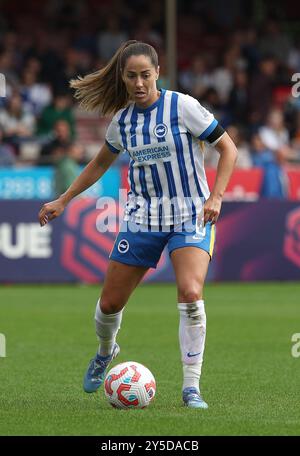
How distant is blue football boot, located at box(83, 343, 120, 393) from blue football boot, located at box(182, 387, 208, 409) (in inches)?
31.6

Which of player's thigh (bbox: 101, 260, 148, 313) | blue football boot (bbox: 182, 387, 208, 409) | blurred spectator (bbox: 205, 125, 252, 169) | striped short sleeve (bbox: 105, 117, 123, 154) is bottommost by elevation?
blue football boot (bbox: 182, 387, 208, 409)

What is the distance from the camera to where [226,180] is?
7.21 m

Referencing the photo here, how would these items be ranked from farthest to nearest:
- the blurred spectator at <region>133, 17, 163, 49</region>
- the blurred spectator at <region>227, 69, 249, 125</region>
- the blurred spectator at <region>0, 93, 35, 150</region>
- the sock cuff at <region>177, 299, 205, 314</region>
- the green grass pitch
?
1. the blurred spectator at <region>133, 17, 163, 49</region>
2. the blurred spectator at <region>227, 69, 249, 125</region>
3. the blurred spectator at <region>0, 93, 35, 150</region>
4. the sock cuff at <region>177, 299, 205, 314</region>
5. the green grass pitch

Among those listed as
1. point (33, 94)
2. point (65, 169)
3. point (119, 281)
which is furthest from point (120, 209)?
point (119, 281)

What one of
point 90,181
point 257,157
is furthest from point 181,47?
point 90,181

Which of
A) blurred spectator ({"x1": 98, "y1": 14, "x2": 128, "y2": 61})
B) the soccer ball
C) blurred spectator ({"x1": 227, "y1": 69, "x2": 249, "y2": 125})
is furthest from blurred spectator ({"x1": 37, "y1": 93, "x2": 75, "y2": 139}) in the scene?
the soccer ball

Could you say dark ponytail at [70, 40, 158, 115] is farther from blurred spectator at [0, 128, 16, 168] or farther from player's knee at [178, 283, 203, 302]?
blurred spectator at [0, 128, 16, 168]

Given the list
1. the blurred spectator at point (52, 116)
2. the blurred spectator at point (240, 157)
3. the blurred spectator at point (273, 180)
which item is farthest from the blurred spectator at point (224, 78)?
the blurred spectator at point (52, 116)

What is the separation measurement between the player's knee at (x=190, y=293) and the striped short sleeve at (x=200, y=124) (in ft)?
3.02

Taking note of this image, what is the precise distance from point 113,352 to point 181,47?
19452mm

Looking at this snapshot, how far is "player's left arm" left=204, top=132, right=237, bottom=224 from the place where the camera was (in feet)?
23.0

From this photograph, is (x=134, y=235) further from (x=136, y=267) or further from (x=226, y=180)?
(x=226, y=180)

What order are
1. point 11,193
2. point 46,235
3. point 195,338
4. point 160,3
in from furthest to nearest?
point 160,3 → point 11,193 → point 46,235 → point 195,338

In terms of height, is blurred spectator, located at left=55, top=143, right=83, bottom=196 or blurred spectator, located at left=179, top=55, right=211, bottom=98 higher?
blurred spectator, located at left=179, top=55, right=211, bottom=98
